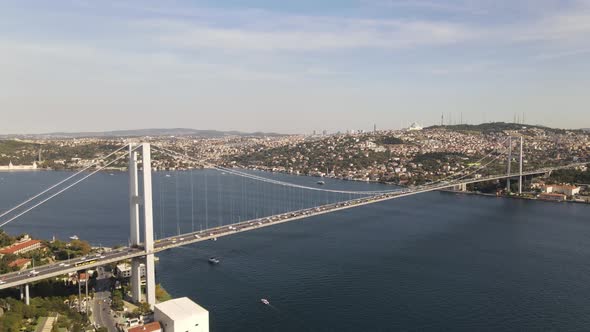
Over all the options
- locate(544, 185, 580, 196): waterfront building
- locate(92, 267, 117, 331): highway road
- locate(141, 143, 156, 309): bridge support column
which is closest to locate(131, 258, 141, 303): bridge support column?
locate(141, 143, 156, 309): bridge support column

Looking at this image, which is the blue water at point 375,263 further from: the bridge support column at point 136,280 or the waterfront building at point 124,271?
the bridge support column at point 136,280

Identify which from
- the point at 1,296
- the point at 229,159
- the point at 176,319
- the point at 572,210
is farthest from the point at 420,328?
the point at 229,159

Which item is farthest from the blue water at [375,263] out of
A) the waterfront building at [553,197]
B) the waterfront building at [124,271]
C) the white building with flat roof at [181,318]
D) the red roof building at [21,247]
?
the red roof building at [21,247]

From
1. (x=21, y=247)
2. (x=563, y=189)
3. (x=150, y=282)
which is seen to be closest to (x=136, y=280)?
(x=150, y=282)

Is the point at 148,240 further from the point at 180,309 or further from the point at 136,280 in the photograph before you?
the point at 180,309

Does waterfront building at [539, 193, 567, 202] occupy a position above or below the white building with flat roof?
below

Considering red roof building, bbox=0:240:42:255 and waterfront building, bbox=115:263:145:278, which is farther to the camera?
red roof building, bbox=0:240:42:255

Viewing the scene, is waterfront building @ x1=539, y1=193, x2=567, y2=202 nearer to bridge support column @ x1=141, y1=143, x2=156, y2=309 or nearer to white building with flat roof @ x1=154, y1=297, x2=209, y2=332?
bridge support column @ x1=141, y1=143, x2=156, y2=309
